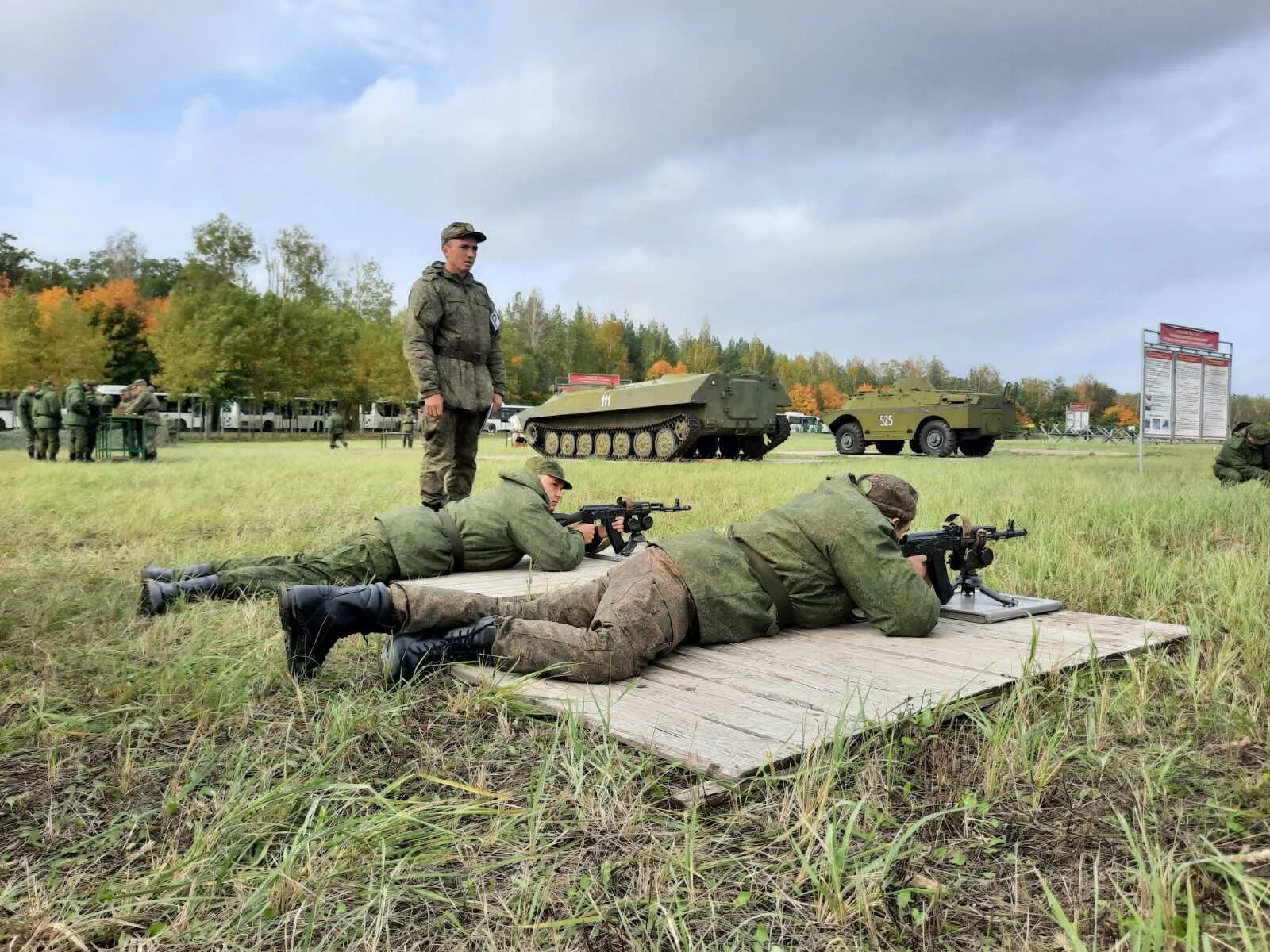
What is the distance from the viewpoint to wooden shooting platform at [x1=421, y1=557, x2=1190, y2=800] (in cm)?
244

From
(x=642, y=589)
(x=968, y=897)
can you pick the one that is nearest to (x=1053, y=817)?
(x=968, y=897)

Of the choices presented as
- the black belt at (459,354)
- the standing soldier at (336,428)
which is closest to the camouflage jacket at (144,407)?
the standing soldier at (336,428)

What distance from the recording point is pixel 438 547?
16.0ft

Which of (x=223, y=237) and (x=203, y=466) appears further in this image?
(x=223, y=237)

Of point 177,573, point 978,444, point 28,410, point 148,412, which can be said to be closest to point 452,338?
point 177,573

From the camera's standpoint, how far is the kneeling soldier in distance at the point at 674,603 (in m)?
2.96

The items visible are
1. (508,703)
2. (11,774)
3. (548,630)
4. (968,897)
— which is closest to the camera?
(968,897)

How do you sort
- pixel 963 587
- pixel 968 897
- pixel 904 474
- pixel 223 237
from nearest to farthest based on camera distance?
pixel 968 897 → pixel 963 587 → pixel 904 474 → pixel 223 237

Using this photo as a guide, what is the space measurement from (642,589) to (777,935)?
1.53m

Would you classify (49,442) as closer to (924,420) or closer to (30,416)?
(30,416)

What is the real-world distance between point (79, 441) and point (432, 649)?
53.9 ft

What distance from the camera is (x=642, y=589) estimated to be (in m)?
3.12

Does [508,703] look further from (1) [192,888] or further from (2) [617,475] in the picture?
(2) [617,475]

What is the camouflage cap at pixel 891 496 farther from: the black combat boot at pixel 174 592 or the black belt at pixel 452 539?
the black combat boot at pixel 174 592
